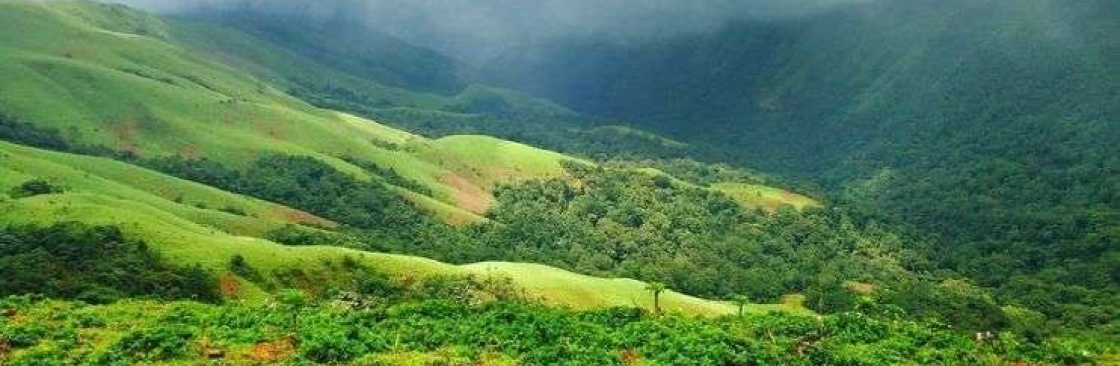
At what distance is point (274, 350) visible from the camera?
81.9 meters

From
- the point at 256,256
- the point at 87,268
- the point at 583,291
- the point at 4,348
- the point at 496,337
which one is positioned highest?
the point at 496,337

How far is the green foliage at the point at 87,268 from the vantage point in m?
131

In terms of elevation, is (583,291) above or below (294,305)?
below

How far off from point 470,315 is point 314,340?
19.0m

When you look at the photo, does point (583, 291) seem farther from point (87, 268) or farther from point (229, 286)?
point (87, 268)

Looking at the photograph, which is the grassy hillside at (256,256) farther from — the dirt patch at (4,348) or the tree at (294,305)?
the dirt patch at (4,348)

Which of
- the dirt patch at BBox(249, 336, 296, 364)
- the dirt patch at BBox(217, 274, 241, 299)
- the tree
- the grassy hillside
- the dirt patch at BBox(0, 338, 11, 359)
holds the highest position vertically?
the tree

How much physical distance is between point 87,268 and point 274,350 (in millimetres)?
70870

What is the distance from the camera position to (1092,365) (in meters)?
87.2

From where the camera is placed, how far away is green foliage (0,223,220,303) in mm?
131375

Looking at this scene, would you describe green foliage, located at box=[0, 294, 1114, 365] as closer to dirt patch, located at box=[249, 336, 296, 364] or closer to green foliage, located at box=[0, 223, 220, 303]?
dirt patch, located at box=[249, 336, 296, 364]

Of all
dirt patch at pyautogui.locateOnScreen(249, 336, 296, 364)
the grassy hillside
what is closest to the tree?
dirt patch at pyautogui.locateOnScreen(249, 336, 296, 364)

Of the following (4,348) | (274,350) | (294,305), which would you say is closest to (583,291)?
(294,305)

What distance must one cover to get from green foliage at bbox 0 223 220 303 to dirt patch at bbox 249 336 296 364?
4950cm
